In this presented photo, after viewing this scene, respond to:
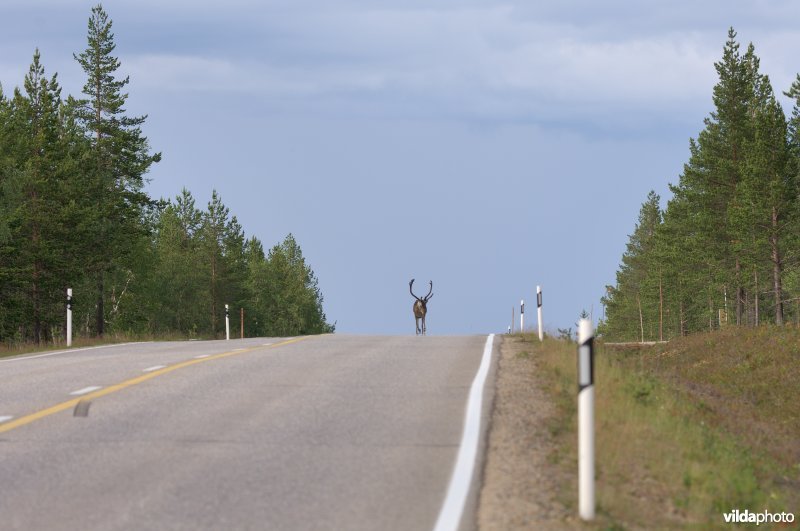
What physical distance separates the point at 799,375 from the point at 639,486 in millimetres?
22225

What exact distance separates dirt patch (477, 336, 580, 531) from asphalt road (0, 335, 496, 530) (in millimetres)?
220

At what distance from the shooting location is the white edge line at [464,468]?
6840 millimetres

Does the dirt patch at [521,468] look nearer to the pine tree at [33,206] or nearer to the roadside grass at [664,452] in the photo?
the roadside grass at [664,452]

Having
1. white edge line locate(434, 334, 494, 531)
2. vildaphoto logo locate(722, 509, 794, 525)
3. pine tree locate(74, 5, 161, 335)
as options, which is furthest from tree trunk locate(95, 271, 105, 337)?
vildaphoto logo locate(722, 509, 794, 525)

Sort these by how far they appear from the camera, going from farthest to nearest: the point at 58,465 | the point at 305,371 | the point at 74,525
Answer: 1. the point at 305,371
2. the point at 58,465
3. the point at 74,525

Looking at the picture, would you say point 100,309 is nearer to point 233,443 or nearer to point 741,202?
point 741,202

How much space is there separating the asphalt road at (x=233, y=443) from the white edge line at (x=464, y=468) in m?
0.08

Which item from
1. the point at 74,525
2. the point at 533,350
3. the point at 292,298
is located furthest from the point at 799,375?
the point at 292,298

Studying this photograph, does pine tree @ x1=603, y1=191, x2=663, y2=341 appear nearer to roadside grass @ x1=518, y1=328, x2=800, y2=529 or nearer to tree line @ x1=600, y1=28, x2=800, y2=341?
tree line @ x1=600, y1=28, x2=800, y2=341

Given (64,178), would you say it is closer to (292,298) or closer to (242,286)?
(242,286)

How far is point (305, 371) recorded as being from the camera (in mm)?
14492

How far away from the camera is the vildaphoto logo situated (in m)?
7.89

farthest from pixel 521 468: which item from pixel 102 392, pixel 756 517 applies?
pixel 102 392

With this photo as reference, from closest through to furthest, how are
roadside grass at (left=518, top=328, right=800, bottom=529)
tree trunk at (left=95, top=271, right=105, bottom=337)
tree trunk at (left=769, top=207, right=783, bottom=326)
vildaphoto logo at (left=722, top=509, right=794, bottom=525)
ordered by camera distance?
roadside grass at (left=518, top=328, right=800, bottom=529)
vildaphoto logo at (left=722, top=509, right=794, bottom=525)
tree trunk at (left=95, top=271, right=105, bottom=337)
tree trunk at (left=769, top=207, right=783, bottom=326)
